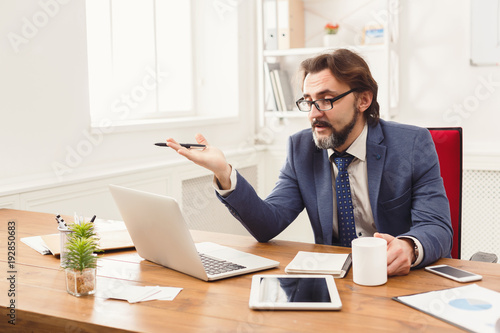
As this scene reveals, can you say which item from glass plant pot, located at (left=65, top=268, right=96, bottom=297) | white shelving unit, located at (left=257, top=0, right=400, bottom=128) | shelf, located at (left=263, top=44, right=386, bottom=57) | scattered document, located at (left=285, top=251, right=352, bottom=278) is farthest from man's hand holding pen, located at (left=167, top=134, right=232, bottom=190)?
shelf, located at (left=263, top=44, right=386, bottom=57)

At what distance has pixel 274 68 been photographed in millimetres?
3629

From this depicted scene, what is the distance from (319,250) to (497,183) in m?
2.03

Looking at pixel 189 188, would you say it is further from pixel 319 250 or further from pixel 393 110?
pixel 319 250

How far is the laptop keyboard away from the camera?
4.28 ft

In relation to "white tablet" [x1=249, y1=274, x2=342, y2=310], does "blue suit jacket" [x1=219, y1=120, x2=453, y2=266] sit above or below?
above

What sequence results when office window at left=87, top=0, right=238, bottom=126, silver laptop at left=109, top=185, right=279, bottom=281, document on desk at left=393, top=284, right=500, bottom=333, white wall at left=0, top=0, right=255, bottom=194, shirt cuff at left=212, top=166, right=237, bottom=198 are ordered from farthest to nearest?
office window at left=87, top=0, right=238, bottom=126 → white wall at left=0, top=0, right=255, bottom=194 → shirt cuff at left=212, top=166, right=237, bottom=198 → silver laptop at left=109, top=185, right=279, bottom=281 → document on desk at left=393, top=284, right=500, bottom=333

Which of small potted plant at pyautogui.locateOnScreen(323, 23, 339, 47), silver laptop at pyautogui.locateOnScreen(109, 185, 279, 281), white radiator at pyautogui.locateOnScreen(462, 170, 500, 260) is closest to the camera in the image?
silver laptop at pyautogui.locateOnScreen(109, 185, 279, 281)

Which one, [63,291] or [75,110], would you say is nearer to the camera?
[63,291]

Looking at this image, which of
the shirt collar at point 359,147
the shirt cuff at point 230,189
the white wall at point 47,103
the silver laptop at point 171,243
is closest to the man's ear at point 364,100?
the shirt collar at point 359,147

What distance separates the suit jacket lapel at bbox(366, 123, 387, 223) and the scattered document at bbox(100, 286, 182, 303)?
0.78 metres

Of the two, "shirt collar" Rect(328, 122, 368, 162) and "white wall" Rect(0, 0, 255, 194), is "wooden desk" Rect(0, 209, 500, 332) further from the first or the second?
"white wall" Rect(0, 0, 255, 194)

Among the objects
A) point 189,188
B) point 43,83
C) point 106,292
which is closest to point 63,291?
point 106,292

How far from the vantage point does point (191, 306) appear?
3.60ft

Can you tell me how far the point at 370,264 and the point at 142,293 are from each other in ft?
1.65
